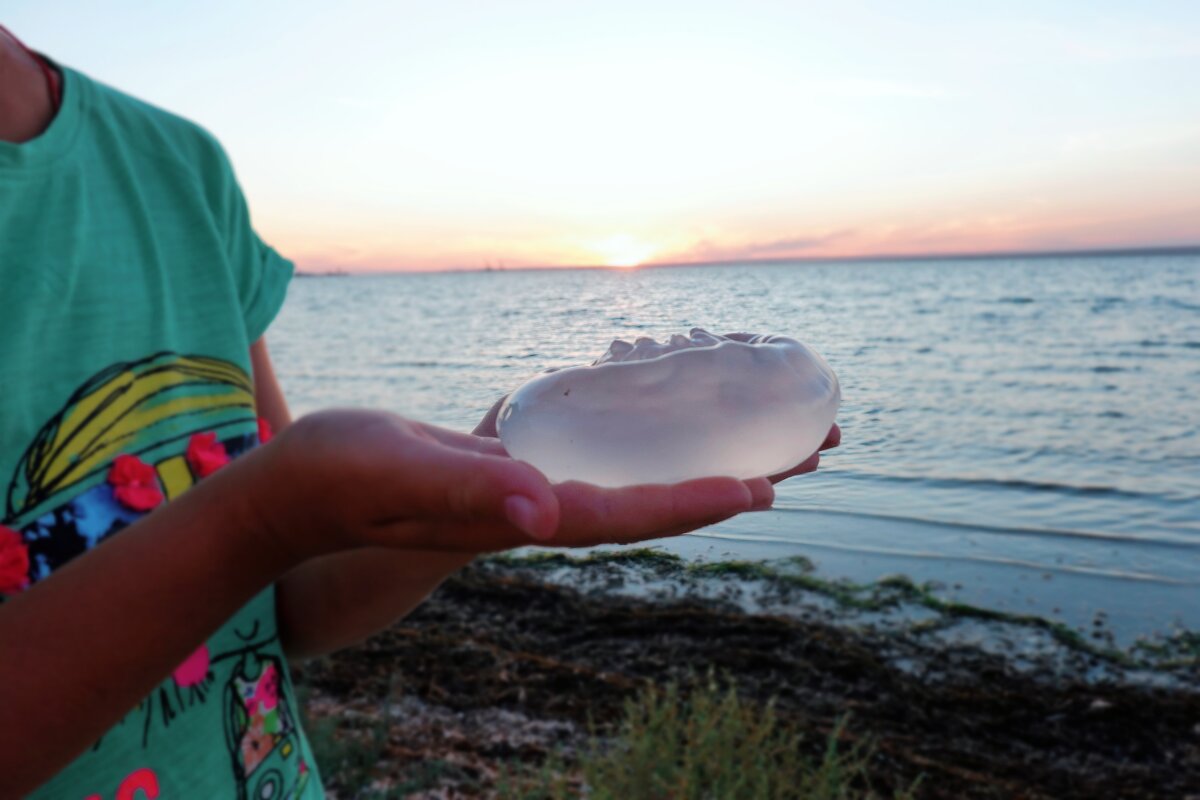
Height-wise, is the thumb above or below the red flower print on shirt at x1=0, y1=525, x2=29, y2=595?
above

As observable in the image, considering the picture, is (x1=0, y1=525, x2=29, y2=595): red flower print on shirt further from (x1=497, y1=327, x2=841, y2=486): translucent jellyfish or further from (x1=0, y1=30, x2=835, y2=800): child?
(x1=497, y1=327, x2=841, y2=486): translucent jellyfish

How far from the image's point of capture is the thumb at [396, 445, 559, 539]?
26.7 inches

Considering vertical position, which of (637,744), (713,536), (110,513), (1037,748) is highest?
(713,536)

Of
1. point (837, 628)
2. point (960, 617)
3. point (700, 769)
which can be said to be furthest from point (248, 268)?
point (960, 617)

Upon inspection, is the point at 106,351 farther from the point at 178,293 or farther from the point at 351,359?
the point at 351,359

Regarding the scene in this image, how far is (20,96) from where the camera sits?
1.41 metres

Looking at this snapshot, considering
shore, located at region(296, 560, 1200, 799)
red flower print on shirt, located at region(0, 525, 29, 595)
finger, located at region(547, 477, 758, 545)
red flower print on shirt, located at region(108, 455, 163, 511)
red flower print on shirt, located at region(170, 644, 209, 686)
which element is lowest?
shore, located at region(296, 560, 1200, 799)

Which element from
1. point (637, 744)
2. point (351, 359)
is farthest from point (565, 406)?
point (351, 359)

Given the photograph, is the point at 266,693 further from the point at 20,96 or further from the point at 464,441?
the point at 20,96

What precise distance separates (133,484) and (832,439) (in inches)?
39.8

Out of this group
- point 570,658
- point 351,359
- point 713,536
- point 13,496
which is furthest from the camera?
point 351,359

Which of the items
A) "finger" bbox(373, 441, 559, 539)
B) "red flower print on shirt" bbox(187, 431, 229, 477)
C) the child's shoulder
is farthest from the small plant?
"finger" bbox(373, 441, 559, 539)

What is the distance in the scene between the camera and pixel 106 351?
4.51ft

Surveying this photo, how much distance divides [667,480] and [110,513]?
87cm
